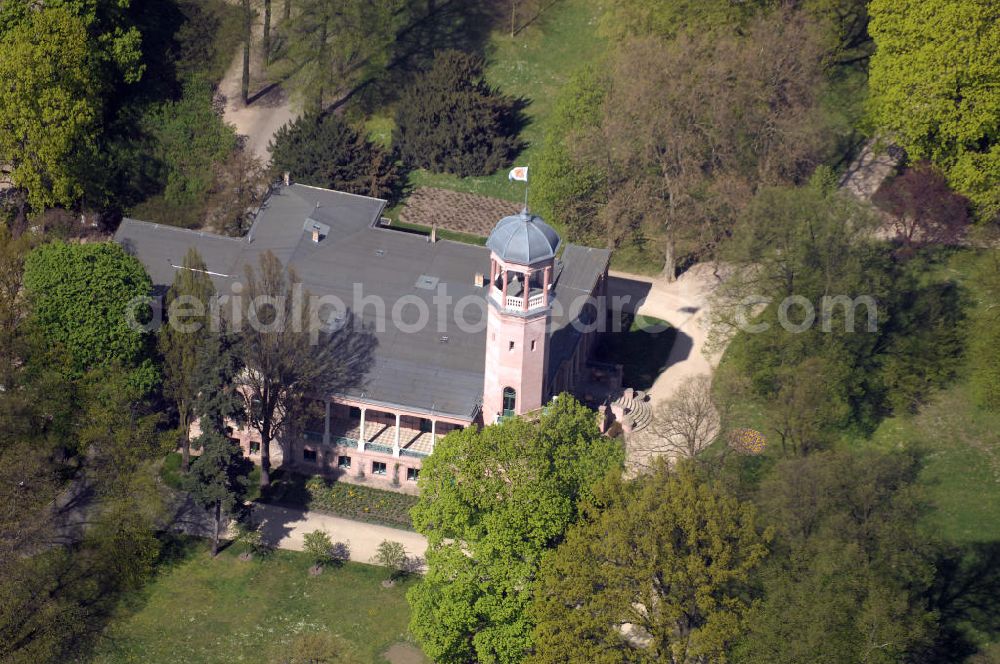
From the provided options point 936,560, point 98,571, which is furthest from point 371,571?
point 936,560

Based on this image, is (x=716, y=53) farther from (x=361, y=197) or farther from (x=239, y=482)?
(x=239, y=482)

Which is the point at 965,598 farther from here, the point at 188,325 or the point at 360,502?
the point at 188,325

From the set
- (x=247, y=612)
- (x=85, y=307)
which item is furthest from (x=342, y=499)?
(x=85, y=307)

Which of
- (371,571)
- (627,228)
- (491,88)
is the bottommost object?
(371,571)

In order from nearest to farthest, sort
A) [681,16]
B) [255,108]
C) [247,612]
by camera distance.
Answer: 1. [247,612]
2. [681,16]
3. [255,108]

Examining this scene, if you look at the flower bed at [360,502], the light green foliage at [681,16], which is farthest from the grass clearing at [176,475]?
the light green foliage at [681,16]
